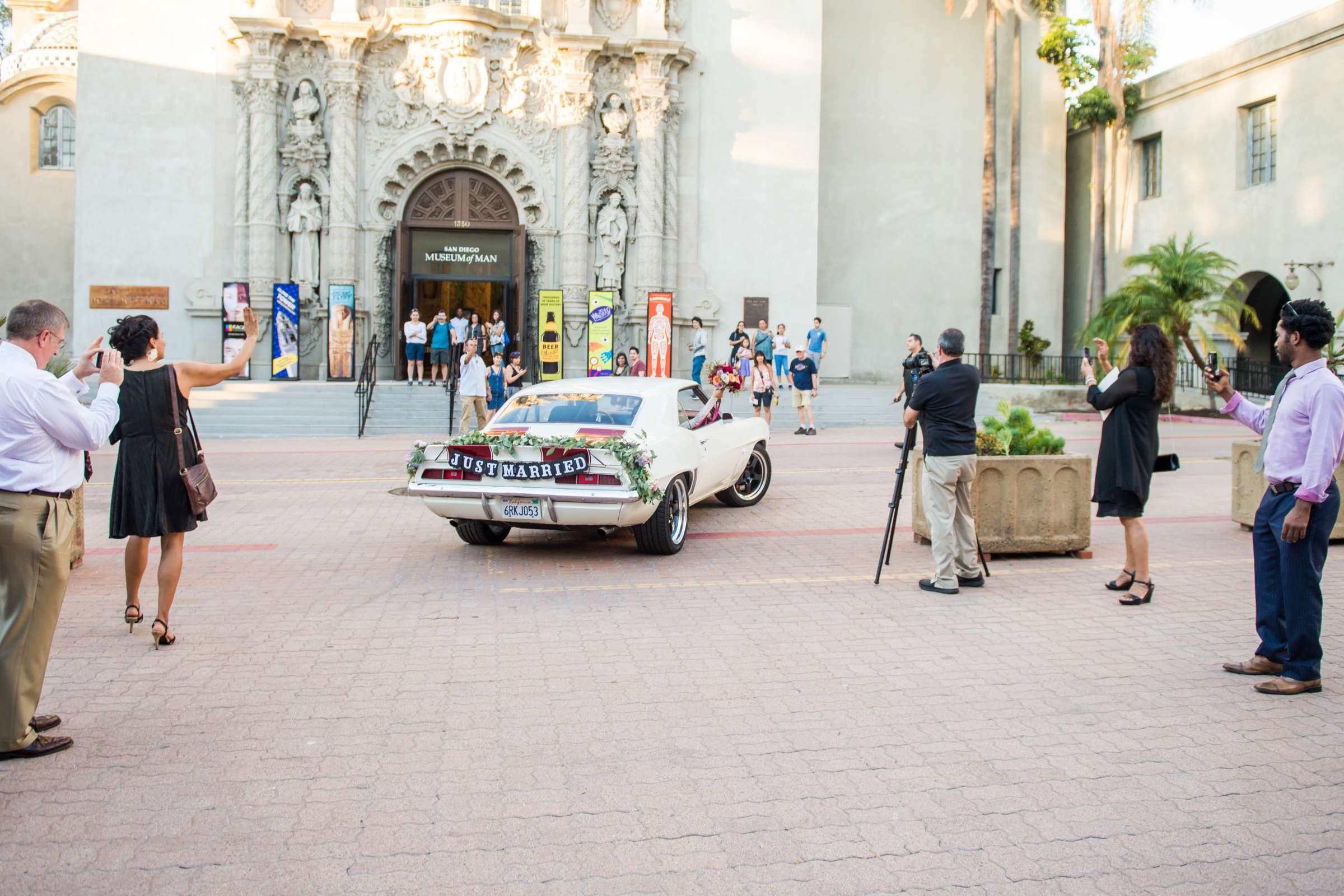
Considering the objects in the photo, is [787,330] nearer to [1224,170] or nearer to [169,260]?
[1224,170]

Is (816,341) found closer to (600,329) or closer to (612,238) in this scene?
(600,329)

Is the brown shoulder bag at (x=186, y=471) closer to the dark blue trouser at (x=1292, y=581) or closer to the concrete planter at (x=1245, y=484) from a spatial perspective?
the dark blue trouser at (x=1292, y=581)

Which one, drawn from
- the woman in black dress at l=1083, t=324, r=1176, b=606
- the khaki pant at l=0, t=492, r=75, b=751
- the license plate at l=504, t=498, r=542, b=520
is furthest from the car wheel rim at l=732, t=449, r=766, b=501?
the khaki pant at l=0, t=492, r=75, b=751

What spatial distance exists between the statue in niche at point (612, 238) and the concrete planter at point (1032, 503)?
20223 millimetres

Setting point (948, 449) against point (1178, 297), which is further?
point (1178, 297)

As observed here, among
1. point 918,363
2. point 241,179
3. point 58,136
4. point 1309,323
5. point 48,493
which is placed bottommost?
point 48,493

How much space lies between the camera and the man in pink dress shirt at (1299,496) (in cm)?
545

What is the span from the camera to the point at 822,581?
27.8 ft

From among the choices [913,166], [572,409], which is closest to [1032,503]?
[572,409]

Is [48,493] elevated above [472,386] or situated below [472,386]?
below

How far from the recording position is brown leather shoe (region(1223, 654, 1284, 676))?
5.93 m

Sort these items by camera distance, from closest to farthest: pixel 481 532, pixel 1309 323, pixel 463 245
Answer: pixel 1309 323 → pixel 481 532 → pixel 463 245

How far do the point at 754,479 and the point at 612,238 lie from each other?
17.2m

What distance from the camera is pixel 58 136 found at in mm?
33312
